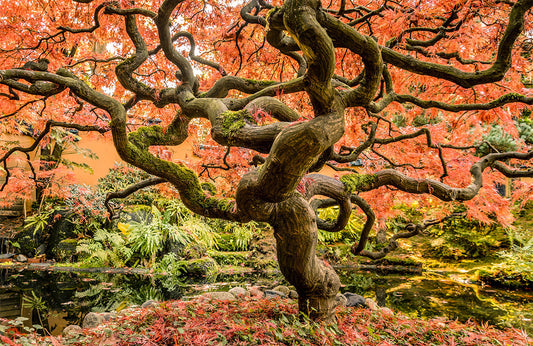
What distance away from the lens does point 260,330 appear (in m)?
2.17

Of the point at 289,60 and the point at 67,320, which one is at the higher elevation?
the point at 289,60

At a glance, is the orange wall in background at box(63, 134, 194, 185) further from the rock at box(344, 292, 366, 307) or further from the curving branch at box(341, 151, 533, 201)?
the curving branch at box(341, 151, 533, 201)

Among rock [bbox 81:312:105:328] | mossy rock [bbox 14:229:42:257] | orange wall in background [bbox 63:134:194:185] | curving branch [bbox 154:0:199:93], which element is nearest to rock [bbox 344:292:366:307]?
rock [bbox 81:312:105:328]

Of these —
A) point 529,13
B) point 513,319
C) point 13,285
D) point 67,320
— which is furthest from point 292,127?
point 13,285

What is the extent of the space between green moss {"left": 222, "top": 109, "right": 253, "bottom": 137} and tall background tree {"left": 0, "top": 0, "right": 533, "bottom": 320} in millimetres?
16

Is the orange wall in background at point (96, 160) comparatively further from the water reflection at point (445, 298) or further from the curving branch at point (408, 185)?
the curving branch at point (408, 185)

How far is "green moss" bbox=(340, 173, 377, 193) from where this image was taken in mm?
2945

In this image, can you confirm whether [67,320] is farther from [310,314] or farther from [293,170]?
[293,170]

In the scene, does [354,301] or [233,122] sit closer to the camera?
[233,122]

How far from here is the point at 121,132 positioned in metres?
2.57

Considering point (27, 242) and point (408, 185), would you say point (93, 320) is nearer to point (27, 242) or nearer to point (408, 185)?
point (408, 185)

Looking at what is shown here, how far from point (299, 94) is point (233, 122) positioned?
245cm

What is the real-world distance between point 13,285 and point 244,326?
4.88m

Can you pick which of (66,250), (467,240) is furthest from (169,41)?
(467,240)
